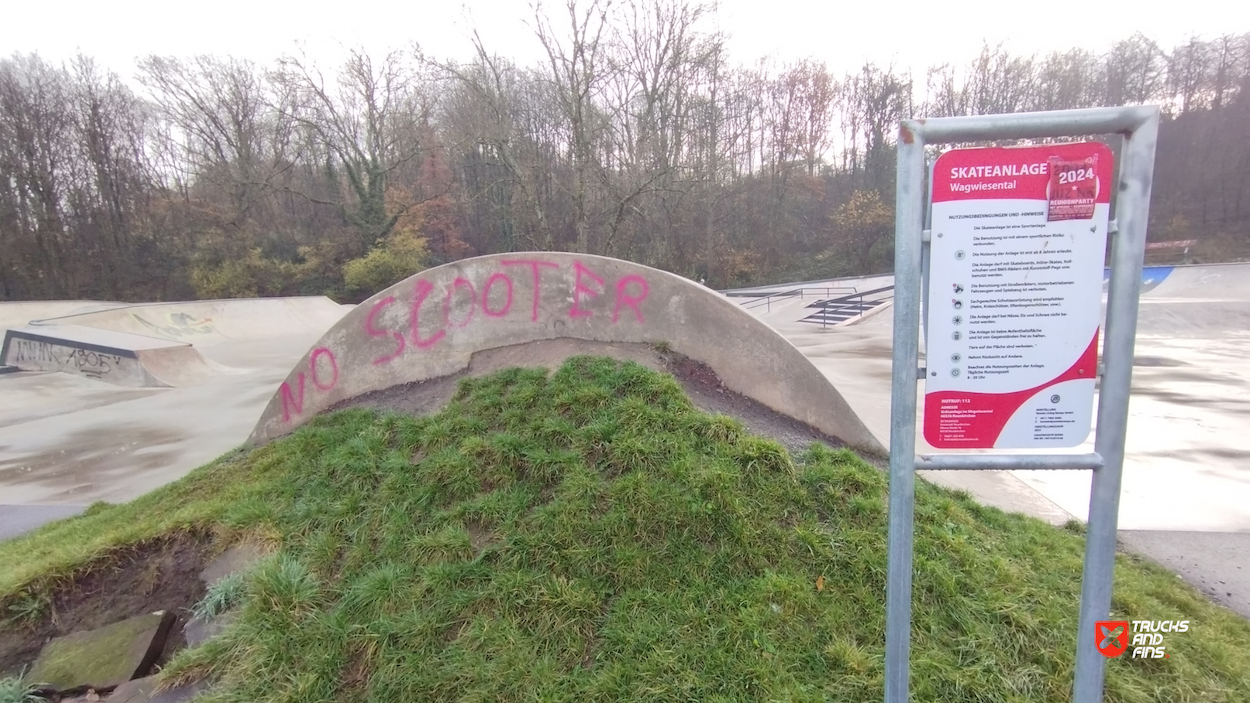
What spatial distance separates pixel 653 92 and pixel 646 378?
2108 centimetres

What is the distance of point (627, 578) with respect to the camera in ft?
8.76

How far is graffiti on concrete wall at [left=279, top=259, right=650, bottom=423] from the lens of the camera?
4496mm

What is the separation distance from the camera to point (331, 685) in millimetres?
2441

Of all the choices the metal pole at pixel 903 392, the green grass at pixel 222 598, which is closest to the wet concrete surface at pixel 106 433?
the green grass at pixel 222 598

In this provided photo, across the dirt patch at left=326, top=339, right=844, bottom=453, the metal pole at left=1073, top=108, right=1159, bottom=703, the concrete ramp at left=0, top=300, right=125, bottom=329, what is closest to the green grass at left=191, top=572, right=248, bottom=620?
the dirt patch at left=326, top=339, right=844, bottom=453

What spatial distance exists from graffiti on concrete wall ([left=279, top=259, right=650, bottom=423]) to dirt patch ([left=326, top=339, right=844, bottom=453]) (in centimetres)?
25

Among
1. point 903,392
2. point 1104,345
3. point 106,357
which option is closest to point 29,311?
point 106,357

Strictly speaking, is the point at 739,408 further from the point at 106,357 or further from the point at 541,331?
the point at 106,357

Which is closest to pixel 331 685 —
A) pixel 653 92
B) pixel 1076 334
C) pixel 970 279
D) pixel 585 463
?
pixel 585 463

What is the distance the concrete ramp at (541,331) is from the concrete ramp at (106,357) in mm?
7999

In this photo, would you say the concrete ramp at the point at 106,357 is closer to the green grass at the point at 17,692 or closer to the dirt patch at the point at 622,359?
the dirt patch at the point at 622,359

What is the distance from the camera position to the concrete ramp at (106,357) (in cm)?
1070

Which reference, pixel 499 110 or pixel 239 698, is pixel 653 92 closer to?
pixel 499 110

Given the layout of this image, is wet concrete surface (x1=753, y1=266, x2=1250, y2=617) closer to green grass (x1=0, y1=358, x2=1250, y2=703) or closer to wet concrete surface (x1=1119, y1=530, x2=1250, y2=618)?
wet concrete surface (x1=1119, y1=530, x2=1250, y2=618)
